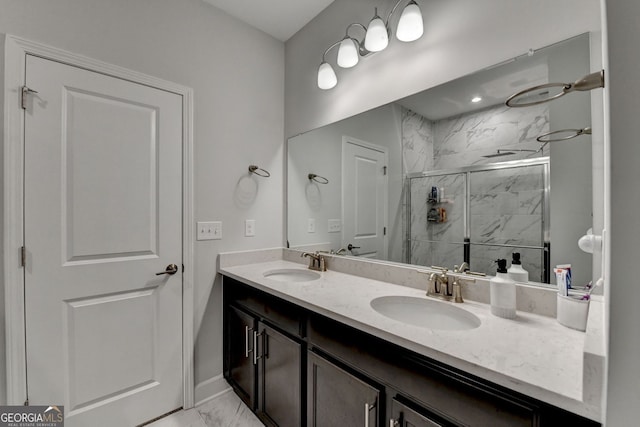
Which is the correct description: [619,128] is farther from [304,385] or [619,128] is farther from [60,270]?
[60,270]

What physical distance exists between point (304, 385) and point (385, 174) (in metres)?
→ 1.17

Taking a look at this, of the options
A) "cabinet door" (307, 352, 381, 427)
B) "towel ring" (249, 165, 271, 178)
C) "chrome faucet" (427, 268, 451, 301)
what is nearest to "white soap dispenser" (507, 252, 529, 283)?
"chrome faucet" (427, 268, 451, 301)

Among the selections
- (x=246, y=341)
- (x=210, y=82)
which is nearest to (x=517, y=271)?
(x=246, y=341)

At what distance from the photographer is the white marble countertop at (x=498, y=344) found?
1.96ft

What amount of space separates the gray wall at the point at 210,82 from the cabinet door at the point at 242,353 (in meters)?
0.14

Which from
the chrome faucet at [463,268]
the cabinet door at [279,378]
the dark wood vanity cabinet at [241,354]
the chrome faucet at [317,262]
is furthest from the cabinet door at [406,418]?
the chrome faucet at [317,262]

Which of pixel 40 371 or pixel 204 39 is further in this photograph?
pixel 204 39

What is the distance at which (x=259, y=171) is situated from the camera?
212 centimetres

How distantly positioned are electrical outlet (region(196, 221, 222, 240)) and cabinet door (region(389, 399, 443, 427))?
4.83 feet

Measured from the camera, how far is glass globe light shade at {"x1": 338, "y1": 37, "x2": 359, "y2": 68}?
1.63 metres

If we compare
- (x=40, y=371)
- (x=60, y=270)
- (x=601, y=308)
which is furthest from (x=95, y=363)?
(x=601, y=308)

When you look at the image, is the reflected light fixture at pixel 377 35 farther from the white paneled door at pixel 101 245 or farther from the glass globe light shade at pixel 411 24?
the white paneled door at pixel 101 245

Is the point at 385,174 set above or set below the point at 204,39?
below

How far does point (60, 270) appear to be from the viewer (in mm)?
1347
